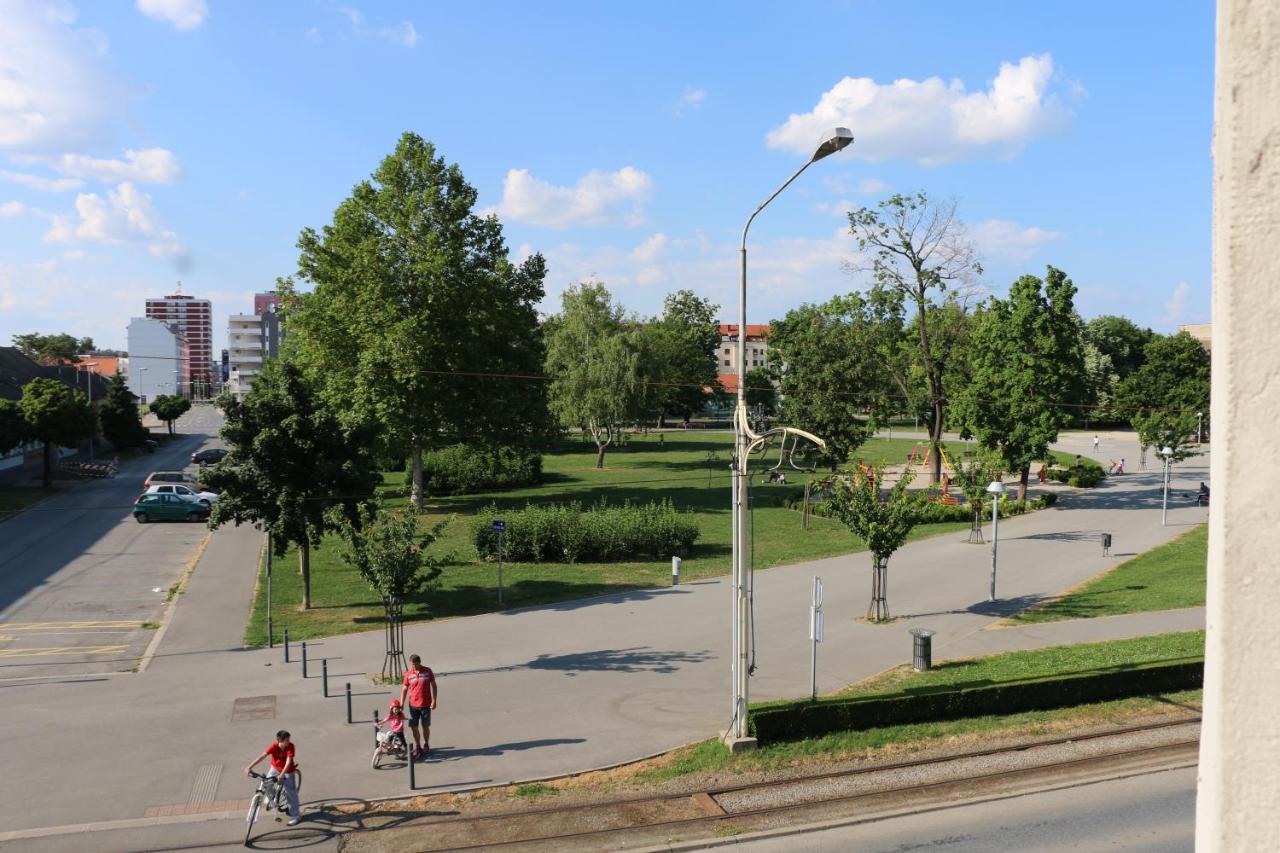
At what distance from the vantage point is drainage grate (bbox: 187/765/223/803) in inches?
552

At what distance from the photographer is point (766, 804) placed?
1369 centimetres

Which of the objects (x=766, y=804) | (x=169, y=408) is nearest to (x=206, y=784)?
(x=766, y=804)

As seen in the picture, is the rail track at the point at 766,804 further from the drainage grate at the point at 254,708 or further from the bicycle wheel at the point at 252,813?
the drainage grate at the point at 254,708

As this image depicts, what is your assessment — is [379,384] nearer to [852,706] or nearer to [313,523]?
[313,523]

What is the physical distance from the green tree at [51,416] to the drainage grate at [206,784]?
41741 millimetres

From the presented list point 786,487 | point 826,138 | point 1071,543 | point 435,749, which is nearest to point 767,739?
point 435,749

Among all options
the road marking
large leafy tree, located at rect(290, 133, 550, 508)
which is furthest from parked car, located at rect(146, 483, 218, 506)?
the road marking

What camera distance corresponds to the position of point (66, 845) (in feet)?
40.9

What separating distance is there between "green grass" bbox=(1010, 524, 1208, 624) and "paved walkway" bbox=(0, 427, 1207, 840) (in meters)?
0.87

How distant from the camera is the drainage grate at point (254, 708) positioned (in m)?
17.7

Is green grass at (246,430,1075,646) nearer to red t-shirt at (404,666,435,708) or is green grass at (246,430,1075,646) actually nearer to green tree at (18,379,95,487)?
red t-shirt at (404,666,435,708)

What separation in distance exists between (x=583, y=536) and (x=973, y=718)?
59.4 ft

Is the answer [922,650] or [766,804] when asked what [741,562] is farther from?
[922,650]

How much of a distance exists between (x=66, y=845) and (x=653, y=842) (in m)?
7.65
